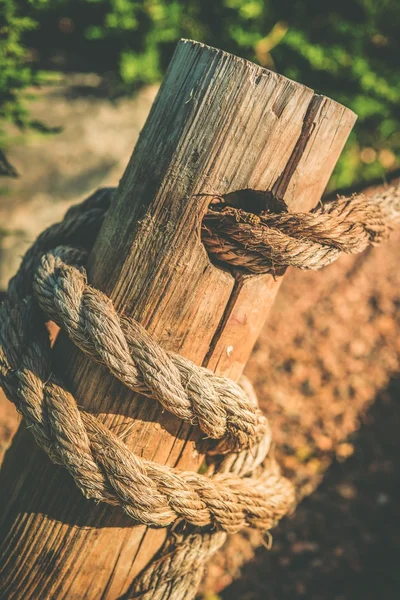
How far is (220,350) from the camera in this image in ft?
3.85

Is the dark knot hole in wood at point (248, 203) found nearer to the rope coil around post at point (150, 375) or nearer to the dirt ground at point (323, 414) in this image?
the rope coil around post at point (150, 375)

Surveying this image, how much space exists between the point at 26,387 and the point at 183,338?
39 centimetres

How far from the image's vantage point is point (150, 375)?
1034 millimetres

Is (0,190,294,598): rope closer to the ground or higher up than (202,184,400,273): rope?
closer to the ground

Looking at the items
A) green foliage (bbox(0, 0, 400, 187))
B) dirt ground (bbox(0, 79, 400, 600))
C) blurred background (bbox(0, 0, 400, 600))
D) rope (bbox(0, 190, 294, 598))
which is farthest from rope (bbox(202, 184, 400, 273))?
green foliage (bbox(0, 0, 400, 187))

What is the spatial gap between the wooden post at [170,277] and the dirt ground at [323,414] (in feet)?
5.77

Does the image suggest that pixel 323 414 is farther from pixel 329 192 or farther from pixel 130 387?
pixel 130 387

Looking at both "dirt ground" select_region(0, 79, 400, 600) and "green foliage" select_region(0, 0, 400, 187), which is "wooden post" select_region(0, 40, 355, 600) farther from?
"green foliage" select_region(0, 0, 400, 187)

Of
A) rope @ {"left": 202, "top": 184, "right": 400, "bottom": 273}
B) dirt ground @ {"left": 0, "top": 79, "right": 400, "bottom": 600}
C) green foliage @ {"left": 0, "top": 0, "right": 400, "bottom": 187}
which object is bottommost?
dirt ground @ {"left": 0, "top": 79, "right": 400, "bottom": 600}

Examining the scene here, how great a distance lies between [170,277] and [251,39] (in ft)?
9.56

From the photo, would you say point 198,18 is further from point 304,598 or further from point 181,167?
point 304,598

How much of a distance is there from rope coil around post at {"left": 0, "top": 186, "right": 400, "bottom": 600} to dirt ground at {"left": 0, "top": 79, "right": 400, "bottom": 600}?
185 cm

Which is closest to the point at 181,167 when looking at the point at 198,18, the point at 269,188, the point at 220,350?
the point at 269,188

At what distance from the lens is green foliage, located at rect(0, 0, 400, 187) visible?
3107 millimetres
